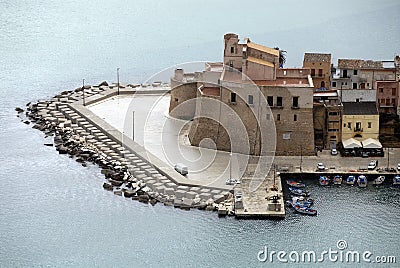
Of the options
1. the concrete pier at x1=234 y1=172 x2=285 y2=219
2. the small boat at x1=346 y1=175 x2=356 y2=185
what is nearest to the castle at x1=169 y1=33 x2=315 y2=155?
the concrete pier at x1=234 y1=172 x2=285 y2=219

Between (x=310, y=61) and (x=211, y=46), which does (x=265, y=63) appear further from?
(x=211, y=46)

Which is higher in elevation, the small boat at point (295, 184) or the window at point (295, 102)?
the window at point (295, 102)

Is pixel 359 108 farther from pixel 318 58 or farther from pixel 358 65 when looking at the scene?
pixel 318 58

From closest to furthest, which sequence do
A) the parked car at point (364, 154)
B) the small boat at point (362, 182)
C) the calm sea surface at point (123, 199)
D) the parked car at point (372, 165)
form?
1. the calm sea surface at point (123, 199)
2. the small boat at point (362, 182)
3. the parked car at point (372, 165)
4. the parked car at point (364, 154)

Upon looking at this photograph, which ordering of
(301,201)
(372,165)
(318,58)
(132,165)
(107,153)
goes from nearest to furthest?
(301,201) → (372,165) → (132,165) → (107,153) → (318,58)

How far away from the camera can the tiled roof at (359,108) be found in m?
43.6

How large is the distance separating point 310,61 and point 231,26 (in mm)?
33643

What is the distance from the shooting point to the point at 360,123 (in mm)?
43562

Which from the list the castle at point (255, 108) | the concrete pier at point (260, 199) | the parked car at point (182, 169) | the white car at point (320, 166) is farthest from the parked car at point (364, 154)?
the parked car at point (182, 169)

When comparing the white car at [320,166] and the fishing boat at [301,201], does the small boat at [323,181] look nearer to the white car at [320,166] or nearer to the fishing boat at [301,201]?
the white car at [320,166]

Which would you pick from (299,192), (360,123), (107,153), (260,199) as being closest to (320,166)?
(299,192)

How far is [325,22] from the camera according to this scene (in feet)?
265

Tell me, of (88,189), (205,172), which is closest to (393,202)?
(205,172)

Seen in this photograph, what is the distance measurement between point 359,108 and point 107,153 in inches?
452
